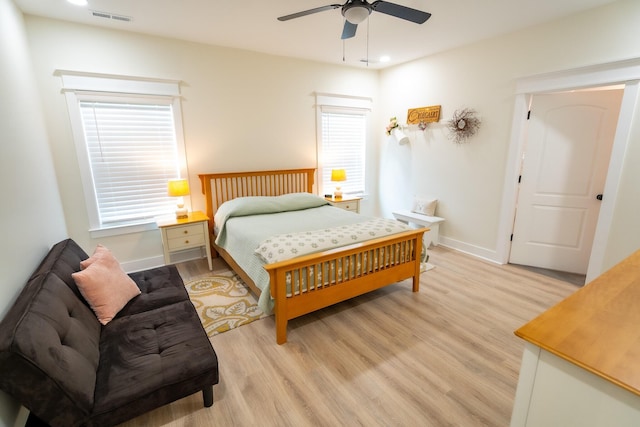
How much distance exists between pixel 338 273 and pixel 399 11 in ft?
6.83

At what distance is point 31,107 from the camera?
99.1 inches

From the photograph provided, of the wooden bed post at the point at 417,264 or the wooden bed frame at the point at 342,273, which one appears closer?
the wooden bed frame at the point at 342,273

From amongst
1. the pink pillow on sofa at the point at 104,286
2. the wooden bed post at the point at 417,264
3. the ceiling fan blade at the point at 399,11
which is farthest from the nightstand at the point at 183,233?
the ceiling fan blade at the point at 399,11

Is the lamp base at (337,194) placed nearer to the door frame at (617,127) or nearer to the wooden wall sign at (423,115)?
the wooden wall sign at (423,115)

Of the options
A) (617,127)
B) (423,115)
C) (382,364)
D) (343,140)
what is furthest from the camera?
(343,140)

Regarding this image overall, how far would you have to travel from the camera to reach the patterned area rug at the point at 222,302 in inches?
99.9

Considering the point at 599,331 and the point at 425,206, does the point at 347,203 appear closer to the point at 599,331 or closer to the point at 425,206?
the point at 425,206

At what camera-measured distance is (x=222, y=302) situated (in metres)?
2.85

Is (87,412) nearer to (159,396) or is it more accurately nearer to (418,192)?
(159,396)

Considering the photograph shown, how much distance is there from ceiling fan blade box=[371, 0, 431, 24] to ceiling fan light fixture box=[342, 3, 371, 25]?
7cm

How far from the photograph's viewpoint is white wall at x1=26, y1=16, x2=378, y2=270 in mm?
2953

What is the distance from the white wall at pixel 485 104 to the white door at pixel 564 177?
0.28 meters

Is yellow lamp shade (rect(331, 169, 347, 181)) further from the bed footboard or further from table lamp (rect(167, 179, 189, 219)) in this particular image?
table lamp (rect(167, 179, 189, 219))

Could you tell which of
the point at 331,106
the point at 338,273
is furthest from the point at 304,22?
the point at 338,273
